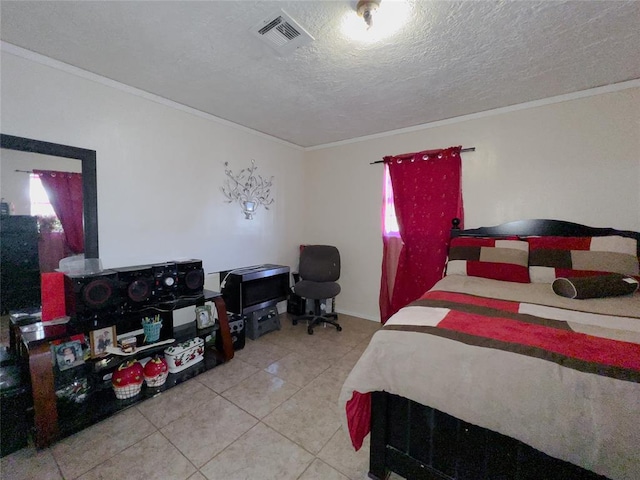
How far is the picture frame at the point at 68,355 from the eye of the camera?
5.32ft

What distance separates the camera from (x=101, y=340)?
1.80 m

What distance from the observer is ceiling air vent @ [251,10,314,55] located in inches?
56.2

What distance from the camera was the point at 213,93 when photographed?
2268mm

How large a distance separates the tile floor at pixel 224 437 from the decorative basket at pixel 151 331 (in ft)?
1.42

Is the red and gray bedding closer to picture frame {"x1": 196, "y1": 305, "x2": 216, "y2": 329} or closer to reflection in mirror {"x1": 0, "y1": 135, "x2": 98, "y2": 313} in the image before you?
picture frame {"x1": 196, "y1": 305, "x2": 216, "y2": 329}

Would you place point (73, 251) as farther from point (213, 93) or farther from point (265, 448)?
point (265, 448)

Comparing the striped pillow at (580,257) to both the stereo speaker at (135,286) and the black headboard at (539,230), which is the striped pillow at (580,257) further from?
the stereo speaker at (135,286)

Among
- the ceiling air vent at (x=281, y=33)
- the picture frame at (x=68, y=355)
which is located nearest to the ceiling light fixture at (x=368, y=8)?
the ceiling air vent at (x=281, y=33)

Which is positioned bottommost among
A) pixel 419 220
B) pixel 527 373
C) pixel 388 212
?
pixel 527 373

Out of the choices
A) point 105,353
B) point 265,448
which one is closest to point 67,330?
point 105,353

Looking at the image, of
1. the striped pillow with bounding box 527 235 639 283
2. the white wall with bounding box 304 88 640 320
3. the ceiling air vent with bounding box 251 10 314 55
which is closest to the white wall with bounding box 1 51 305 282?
the white wall with bounding box 304 88 640 320

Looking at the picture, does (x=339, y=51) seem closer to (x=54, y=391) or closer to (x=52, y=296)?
(x=52, y=296)

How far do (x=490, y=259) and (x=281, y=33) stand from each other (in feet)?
7.61

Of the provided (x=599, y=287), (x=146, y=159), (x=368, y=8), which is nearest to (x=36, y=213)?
(x=146, y=159)
